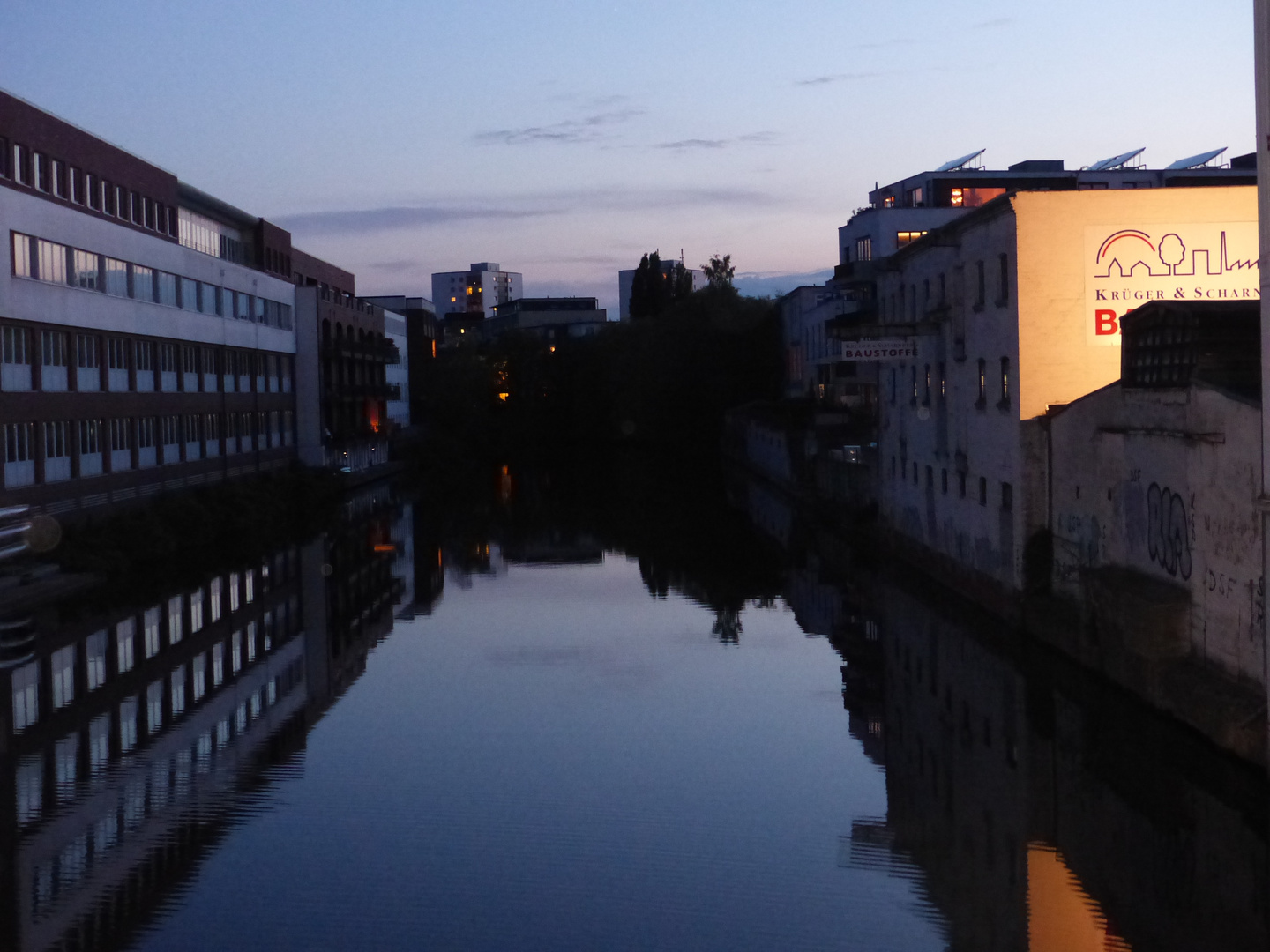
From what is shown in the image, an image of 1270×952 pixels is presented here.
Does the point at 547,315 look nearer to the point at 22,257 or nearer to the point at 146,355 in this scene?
the point at 146,355

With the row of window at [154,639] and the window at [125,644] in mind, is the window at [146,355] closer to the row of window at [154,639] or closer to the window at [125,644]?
the row of window at [154,639]

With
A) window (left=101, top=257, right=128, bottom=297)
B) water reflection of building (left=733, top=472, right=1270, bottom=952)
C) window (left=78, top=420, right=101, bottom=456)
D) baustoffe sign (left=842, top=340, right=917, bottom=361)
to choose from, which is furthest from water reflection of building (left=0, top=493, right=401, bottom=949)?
window (left=101, top=257, right=128, bottom=297)

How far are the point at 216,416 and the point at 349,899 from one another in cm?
4213

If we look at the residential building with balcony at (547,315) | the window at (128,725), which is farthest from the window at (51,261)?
the residential building with balcony at (547,315)

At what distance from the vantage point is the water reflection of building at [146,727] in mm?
12359

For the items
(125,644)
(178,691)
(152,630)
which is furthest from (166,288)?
(178,691)

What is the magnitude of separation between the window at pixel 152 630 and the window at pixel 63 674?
4.09ft

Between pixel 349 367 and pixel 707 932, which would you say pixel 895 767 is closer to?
pixel 707 932

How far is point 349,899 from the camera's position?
1183 centimetres

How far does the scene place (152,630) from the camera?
2602cm

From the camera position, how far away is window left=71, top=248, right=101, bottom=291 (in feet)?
126

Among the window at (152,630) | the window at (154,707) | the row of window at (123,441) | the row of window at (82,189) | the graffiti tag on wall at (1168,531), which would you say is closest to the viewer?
the graffiti tag on wall at (1168,531)

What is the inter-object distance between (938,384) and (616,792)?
17.5 meters

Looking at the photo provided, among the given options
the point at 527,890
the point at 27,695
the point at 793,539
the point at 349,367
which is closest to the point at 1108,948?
the point at 527,890
